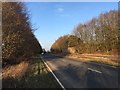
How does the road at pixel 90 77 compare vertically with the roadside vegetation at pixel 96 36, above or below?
below

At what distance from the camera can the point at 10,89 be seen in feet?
38.5

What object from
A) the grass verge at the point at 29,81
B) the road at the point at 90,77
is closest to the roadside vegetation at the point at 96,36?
the road at the point at 90,77

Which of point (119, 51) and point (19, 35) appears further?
point (119, 51)

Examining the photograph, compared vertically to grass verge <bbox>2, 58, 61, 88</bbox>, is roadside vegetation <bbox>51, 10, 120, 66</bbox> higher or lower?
higher

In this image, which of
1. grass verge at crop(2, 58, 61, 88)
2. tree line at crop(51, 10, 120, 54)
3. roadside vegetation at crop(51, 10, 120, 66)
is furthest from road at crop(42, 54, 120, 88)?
tree line at crop(51, 10, 120, 54)

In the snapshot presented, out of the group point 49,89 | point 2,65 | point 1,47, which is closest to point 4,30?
point 1,47

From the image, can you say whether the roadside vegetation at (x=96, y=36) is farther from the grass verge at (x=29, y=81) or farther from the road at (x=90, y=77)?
the grass verge at (x=29, y=81)

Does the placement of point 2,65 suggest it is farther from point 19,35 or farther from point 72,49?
point 72,49

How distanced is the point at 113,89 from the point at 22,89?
3.97 metres

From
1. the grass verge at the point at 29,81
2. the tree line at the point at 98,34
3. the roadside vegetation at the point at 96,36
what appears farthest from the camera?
the tree line at the point at 98,34

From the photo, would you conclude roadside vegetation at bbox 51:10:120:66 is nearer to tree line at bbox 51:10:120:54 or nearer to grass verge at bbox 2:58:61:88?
tree line at bbox 51:10:120:54

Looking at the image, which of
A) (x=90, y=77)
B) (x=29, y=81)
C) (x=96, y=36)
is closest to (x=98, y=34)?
(x=96, y=36)

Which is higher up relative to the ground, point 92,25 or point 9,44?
point 92,25

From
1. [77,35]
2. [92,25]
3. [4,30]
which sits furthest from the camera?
[77,35]
